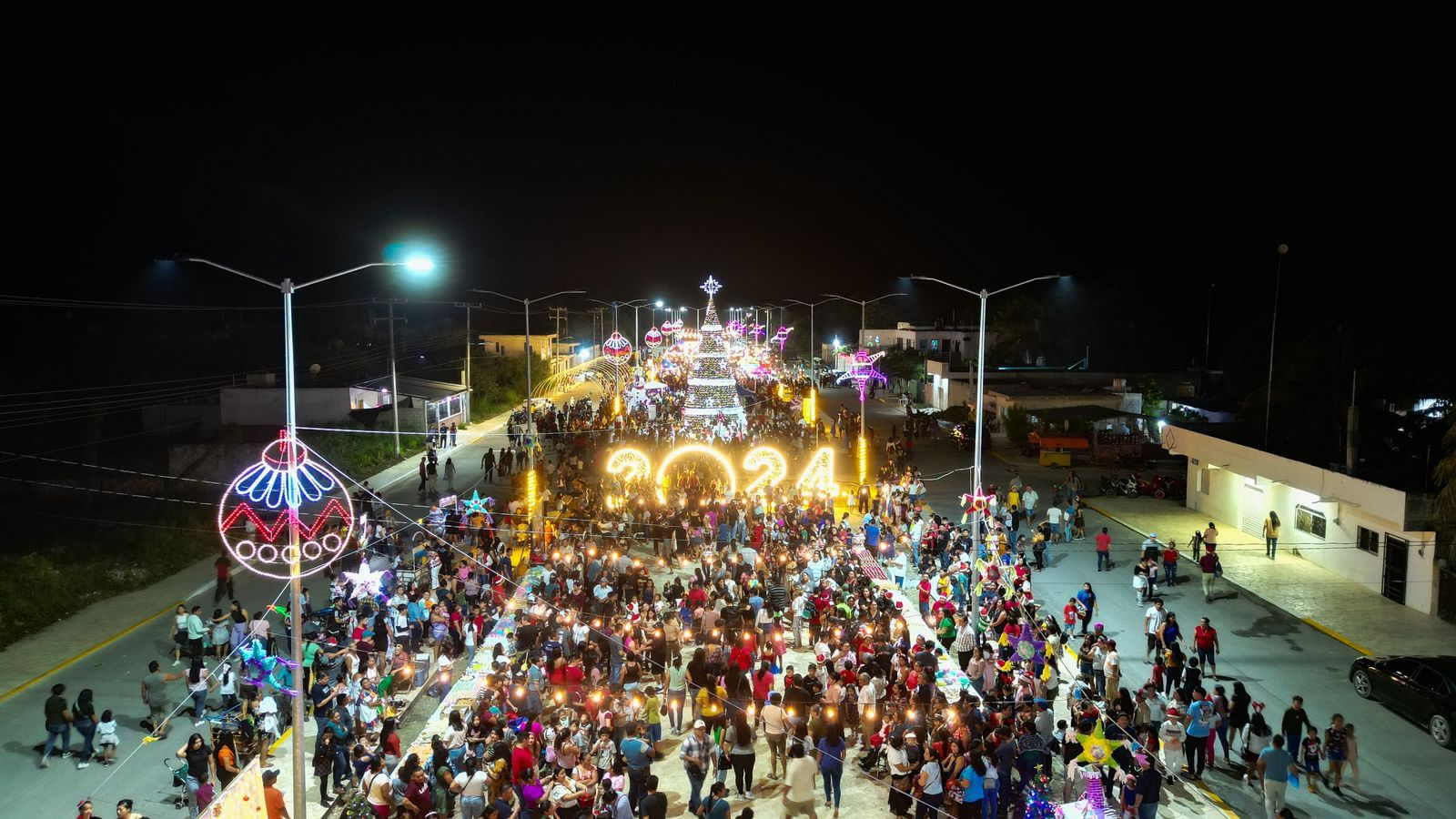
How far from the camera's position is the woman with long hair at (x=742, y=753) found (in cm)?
1087

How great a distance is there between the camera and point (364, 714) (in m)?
12.2

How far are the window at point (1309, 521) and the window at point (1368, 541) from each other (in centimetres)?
113

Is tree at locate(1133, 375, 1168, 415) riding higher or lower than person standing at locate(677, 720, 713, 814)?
higher

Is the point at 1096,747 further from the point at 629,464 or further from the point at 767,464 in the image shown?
the point at 629,464

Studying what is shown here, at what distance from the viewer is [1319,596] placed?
19703 mm

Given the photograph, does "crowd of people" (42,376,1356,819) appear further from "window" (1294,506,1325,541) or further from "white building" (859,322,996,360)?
"white building" (859,322,996,360)

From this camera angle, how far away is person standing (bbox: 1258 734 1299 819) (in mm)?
10375

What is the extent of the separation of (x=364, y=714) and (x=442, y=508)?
32.6 feet

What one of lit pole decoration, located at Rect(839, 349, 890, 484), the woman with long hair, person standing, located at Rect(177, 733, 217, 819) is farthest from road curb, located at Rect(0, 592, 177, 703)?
lit pole decoration, located at Rect(839, 349, 890, 484)

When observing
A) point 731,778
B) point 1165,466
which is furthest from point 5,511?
point 1165,466

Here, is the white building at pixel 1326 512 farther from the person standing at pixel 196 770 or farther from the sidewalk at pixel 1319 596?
the person standing at pixel 196 770

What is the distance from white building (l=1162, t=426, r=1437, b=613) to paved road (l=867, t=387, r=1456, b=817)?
10.1 ft

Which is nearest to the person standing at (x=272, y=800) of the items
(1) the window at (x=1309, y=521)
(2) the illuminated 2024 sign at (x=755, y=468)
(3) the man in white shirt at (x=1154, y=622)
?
(3) the man in white shirt at (x=1154, y=622)

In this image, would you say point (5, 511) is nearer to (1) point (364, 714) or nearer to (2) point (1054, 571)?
(1) point (364, 714)
